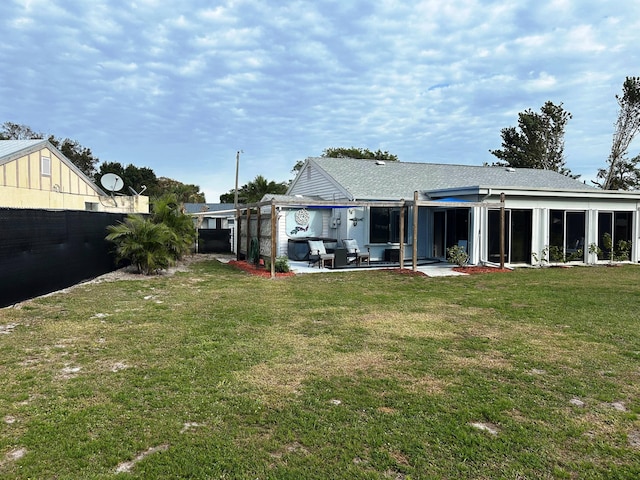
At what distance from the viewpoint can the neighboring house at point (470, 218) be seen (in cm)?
1462

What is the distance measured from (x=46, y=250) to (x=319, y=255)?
7.73 m

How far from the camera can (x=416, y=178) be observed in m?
18.7

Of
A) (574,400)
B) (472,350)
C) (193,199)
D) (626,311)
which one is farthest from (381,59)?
(193,199)

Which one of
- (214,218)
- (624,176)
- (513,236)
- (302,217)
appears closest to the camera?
(513,236)

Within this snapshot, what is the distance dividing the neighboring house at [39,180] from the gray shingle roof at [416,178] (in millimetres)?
10780

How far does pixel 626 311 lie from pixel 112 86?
805 inches

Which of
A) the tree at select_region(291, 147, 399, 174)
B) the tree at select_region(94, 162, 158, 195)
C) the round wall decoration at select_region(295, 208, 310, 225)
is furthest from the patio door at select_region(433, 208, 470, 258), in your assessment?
the tree at select_region(94, 162, 158, 195)

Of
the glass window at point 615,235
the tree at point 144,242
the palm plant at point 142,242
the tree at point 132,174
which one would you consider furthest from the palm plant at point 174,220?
the tree at point 132,174

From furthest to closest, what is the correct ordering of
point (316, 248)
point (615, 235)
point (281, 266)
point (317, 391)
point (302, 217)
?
1. point (302, 217)
2. point (615, 235)
3. point (316, 248)
4. point (281, 266)
5. point (317, 391)

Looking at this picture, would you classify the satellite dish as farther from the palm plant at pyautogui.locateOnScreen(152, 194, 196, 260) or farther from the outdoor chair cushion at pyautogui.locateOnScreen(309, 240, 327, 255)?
the outdoor chair cushion at pyautogui.locateOnScreen(309, 240, 327, 255)

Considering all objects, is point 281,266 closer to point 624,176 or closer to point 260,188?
point 260,188

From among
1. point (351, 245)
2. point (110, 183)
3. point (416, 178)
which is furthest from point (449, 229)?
point (110, 183)

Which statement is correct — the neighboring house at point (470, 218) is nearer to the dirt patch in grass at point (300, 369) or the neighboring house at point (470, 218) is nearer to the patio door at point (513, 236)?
the patio door at point (513, 236)

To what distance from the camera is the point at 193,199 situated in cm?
5319
